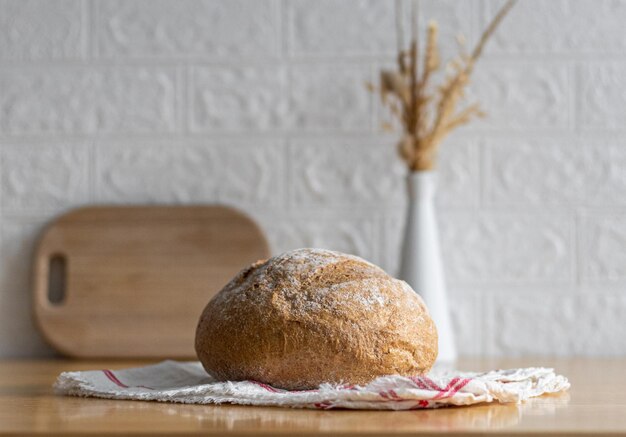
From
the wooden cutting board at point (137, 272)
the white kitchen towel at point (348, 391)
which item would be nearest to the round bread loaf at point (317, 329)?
the white kitchen towel at point (348, 391)

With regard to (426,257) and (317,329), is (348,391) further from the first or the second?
(426,257)

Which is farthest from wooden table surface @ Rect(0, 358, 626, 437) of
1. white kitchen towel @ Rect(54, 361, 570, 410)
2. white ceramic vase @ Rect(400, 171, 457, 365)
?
white ceramic vase @ Rect(400, 171, 457, 365)

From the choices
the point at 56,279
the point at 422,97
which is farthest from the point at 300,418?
the point at 56,279

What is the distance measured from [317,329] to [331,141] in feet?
2.78

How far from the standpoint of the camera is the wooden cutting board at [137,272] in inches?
62.7

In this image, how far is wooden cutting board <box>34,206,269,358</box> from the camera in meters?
1.59

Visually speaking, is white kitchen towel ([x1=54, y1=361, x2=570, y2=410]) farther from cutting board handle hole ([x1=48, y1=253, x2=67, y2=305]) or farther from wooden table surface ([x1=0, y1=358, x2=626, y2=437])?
cutting board handle hole ([x1=48, y1=253, x2=67, y2=305])

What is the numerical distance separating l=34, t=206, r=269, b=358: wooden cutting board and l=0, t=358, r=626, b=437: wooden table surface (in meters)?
0.61

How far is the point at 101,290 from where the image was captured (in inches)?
63.3

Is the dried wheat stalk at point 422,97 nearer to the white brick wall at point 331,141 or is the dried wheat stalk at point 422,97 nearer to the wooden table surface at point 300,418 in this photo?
the white brick wall at point 331,141

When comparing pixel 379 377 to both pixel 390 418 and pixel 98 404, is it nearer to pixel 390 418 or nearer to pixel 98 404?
pixel 390 418

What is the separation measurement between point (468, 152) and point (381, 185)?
0.58ft

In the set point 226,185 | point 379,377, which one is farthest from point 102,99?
point 379,377

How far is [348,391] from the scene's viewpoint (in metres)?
0.78
